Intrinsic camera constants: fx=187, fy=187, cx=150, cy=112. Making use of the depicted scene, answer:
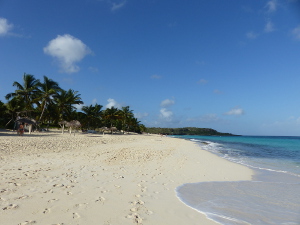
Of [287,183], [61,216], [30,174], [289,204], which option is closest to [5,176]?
[30,174]

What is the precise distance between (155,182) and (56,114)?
36.3 meters

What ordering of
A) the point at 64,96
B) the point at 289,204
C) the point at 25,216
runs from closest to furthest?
the point at 25,216 → the point at 289,204 → the point at 64,96

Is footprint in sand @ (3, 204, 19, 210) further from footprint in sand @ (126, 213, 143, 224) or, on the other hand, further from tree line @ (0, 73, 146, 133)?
tree line @ (0, 73, 146, 133)

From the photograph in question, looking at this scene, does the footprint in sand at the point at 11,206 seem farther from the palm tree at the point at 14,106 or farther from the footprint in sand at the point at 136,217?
the palm tree at the point at 14,106

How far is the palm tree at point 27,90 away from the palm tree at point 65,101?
380cm

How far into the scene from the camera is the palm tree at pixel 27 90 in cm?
3099

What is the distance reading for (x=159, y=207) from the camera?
3980 millimetres

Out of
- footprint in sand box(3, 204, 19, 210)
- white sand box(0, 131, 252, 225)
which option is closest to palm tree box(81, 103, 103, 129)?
white sand box(0, 131, 252, 225)

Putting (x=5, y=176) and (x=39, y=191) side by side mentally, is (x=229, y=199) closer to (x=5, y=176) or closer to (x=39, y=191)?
(x=39, y=191)

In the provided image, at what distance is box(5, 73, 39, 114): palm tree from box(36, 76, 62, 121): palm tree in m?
1.16

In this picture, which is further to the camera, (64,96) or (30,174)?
(64,96)

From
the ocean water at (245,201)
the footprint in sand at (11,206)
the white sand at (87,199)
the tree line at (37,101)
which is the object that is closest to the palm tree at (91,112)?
the tree line at (37,101)

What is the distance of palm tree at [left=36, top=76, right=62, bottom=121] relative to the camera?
101 ft

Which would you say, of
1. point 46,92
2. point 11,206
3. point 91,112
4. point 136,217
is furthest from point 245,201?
point 91,112
